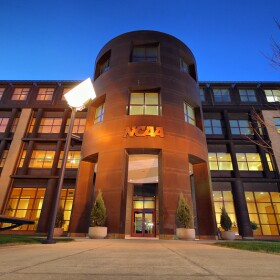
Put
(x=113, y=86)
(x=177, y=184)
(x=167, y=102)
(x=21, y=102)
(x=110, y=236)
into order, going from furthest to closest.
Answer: (x=21, y=102)
(x=113, y=86)
(x=167, y=102)
(x=177, y=184)
(x=110, y=236)

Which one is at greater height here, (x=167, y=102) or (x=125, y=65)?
(x=125, y=65)

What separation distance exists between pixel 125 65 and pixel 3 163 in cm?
1942

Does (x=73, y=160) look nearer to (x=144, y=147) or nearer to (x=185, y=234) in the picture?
(x=144, y=147)

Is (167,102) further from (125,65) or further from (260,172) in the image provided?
(260,172)

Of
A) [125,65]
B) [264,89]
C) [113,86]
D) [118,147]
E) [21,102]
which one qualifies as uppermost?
[264,89]

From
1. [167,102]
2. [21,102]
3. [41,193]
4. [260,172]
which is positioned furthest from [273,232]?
[21,102]

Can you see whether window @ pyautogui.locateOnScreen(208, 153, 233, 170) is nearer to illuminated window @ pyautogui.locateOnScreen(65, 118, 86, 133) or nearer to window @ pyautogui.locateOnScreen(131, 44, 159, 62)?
window @ pyautogui.locateOnScreen(131, 44, 159, 62)

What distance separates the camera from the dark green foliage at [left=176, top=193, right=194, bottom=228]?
39.4ft

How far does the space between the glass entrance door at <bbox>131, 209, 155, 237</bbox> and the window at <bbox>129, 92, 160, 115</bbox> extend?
10611 millimetres

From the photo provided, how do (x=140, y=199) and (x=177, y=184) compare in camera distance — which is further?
(x=140, y=199)

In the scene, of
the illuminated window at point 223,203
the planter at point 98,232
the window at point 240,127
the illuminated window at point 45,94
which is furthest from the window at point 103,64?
the illuminated window at point 223,203

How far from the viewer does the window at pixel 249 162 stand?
23.8 meters

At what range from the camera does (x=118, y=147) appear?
14.4 m

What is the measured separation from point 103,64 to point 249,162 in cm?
2151
